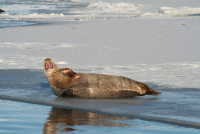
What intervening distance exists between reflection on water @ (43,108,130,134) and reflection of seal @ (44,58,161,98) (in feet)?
2.85

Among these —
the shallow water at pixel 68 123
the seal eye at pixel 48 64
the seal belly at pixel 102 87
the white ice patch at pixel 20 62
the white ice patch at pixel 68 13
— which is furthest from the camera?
the white ice patch at pixel 68 13

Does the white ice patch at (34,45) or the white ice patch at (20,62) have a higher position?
the white ice patch at (34,45)

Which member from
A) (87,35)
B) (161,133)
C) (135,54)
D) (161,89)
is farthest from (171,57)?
(161,133)

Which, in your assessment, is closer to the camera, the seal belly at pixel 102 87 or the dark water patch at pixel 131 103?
the dark water patch at pixel 131 103

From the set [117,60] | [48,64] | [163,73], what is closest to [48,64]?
[48,64]

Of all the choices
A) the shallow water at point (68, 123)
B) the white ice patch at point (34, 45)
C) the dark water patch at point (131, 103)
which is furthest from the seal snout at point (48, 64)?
the white ice patch at point (34, 45)

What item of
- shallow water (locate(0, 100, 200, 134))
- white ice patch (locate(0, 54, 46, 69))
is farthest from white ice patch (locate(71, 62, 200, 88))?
shallow water (locate(0, 100, 200, 134))

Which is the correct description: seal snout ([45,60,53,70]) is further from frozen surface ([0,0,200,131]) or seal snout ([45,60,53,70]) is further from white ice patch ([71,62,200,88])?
white ice patch ([71,62,200,88])

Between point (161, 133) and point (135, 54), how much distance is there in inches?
295

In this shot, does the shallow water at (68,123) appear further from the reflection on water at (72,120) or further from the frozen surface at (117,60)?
the frozen surface at (117,60)

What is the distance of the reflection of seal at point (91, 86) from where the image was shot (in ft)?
22.2

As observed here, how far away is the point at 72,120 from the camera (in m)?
5.23

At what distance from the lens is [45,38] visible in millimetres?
16031

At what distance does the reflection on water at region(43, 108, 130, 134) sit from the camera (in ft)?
15.8
